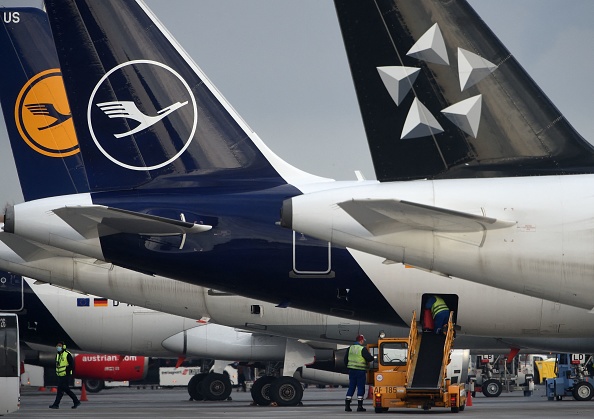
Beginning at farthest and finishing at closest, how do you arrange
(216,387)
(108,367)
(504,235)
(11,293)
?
(108,367), (216,387), (11,293), (504,235)

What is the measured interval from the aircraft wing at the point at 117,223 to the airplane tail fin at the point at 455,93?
184 inches

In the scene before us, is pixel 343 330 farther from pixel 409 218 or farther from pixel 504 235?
pixel 409 218

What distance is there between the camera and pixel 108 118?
19484 millimetres

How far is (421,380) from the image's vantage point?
69.1 feet

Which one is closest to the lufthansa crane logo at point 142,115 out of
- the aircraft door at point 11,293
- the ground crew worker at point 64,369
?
the ground crew worker at point 64,369

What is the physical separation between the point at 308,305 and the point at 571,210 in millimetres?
7004

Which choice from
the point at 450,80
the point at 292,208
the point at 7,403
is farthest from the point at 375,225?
the point at 7,403

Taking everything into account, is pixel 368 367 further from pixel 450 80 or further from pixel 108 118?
pixel 450 80

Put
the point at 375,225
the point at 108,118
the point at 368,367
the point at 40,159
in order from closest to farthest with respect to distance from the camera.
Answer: the point at 375,225 < the point at 108,118 < the point at 368,367 < the point at 40,159

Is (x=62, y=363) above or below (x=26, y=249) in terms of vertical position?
below

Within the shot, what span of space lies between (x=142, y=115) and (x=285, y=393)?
10817 mm

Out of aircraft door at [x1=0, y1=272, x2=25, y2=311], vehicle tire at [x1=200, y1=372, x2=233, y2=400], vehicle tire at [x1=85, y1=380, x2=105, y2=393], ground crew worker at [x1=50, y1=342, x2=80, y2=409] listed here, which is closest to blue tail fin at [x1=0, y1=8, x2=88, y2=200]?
ground crew worker at [x1=50, y1=342, x2=80, y2=409]

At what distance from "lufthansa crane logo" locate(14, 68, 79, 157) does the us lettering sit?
1417mm

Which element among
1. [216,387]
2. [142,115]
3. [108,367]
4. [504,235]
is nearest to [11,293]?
[216,387]
